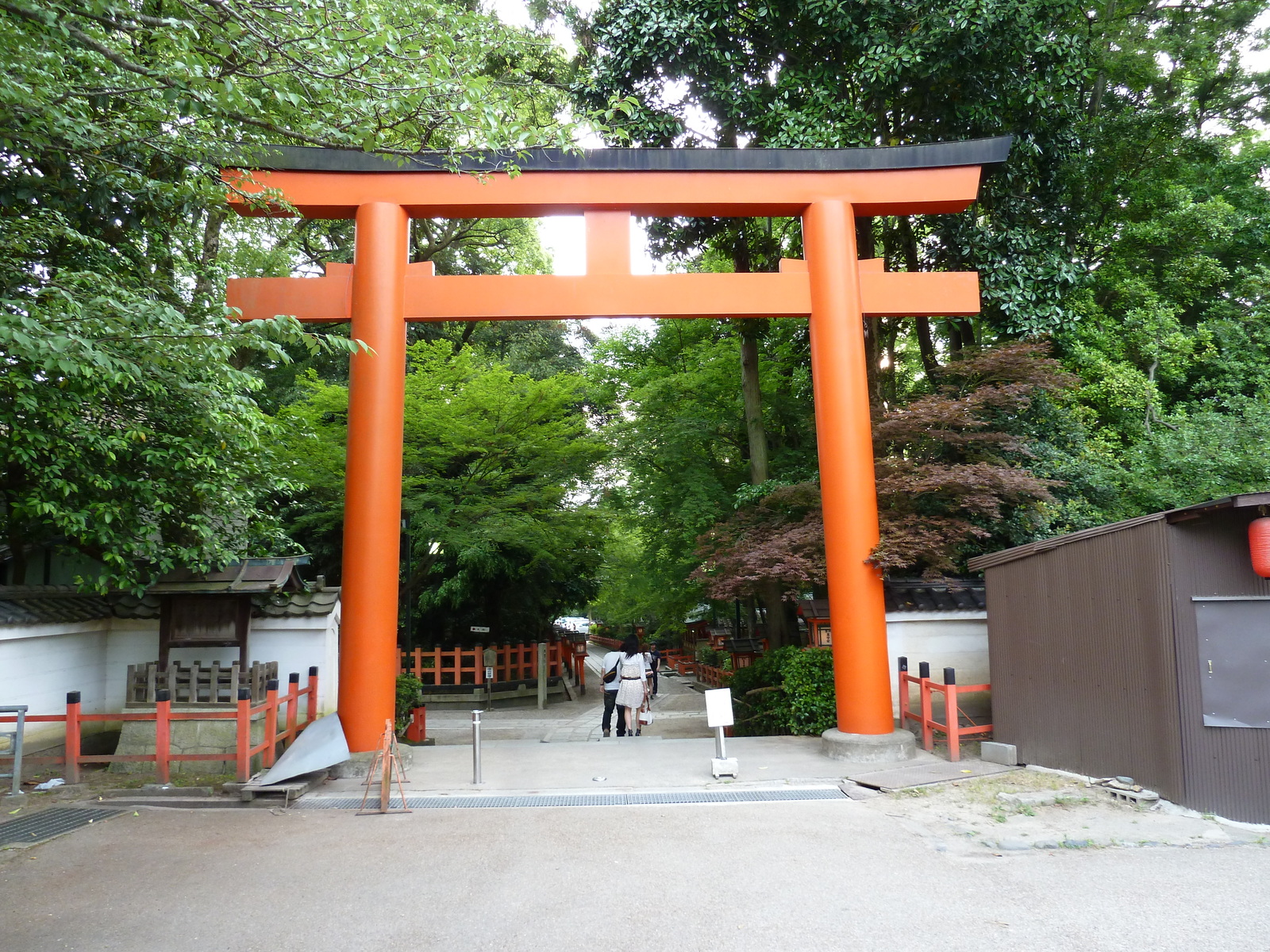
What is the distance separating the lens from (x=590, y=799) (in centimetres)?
705

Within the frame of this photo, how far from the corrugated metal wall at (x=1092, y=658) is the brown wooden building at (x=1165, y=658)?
12mm

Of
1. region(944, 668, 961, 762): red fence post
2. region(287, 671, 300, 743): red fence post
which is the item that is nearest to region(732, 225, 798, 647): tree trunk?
region(944, 668, 961, 762): red fence post

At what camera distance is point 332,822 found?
634 centimetres

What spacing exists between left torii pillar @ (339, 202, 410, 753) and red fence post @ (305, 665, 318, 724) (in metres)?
0.50

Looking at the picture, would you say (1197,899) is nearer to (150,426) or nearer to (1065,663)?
(1065,663)

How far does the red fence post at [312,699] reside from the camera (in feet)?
28.0

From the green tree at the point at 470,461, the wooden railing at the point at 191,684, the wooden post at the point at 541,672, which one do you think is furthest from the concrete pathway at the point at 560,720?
the green tree at the point at 470,461

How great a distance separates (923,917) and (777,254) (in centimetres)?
1478

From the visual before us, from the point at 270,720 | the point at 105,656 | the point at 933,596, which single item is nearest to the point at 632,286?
the point at 933,596

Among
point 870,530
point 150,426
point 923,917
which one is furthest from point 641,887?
point 150,426

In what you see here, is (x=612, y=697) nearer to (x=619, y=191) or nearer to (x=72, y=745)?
(x=72, y=745)

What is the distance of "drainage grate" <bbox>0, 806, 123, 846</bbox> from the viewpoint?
5.90 m

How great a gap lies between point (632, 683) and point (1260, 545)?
731cm

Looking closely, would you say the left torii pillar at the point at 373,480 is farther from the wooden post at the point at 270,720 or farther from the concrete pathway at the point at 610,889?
the concrete pathway at the point at 610,889
